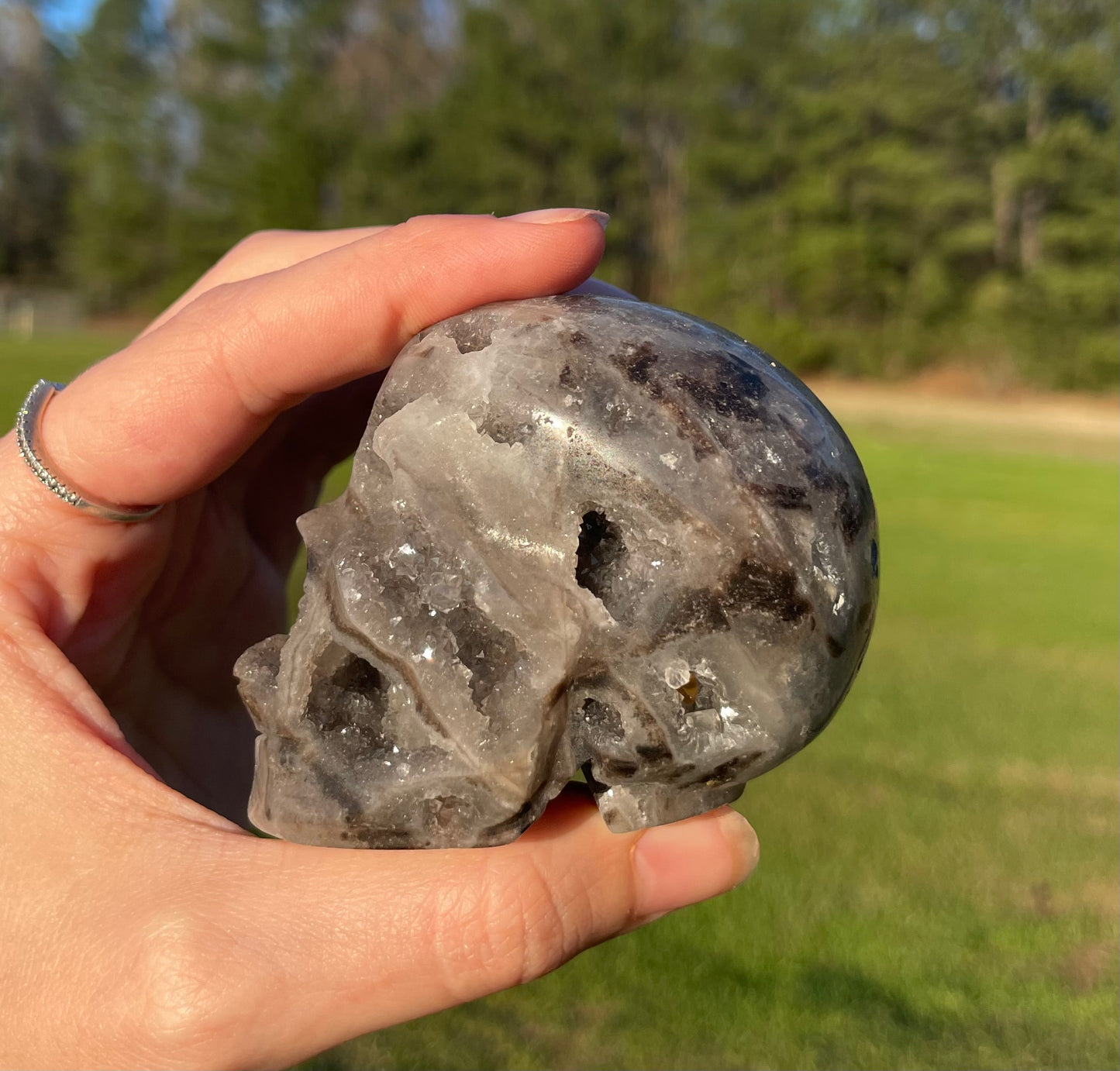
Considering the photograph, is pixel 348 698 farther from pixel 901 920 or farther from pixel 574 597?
pixel 901 920

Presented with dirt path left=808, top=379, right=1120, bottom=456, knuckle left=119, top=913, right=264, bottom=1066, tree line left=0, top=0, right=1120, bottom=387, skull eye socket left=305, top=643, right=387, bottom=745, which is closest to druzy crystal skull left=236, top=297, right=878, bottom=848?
skull eye socket left=305, top=643, right=387, bottom=745

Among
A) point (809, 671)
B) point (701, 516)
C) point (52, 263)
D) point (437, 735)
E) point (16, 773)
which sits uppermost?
point (701, 516)

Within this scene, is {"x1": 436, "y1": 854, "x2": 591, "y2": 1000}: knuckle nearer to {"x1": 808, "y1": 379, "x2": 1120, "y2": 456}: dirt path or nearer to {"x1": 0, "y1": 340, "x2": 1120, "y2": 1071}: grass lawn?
{"x1": 0, "y1": 340, "x2": 1120, "y2": 1071}: grass lawn

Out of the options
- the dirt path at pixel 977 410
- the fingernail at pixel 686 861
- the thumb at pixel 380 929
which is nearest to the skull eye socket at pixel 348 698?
the thumb at pixel 380 929

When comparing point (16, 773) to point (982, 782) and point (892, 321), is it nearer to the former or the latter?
A: point (982, 782)

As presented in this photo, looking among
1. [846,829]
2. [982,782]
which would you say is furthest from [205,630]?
[982,782]

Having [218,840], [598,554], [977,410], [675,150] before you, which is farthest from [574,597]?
[675,150]

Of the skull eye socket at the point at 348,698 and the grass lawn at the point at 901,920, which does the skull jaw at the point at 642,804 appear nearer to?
the skull eye socket at the point at 348,698
